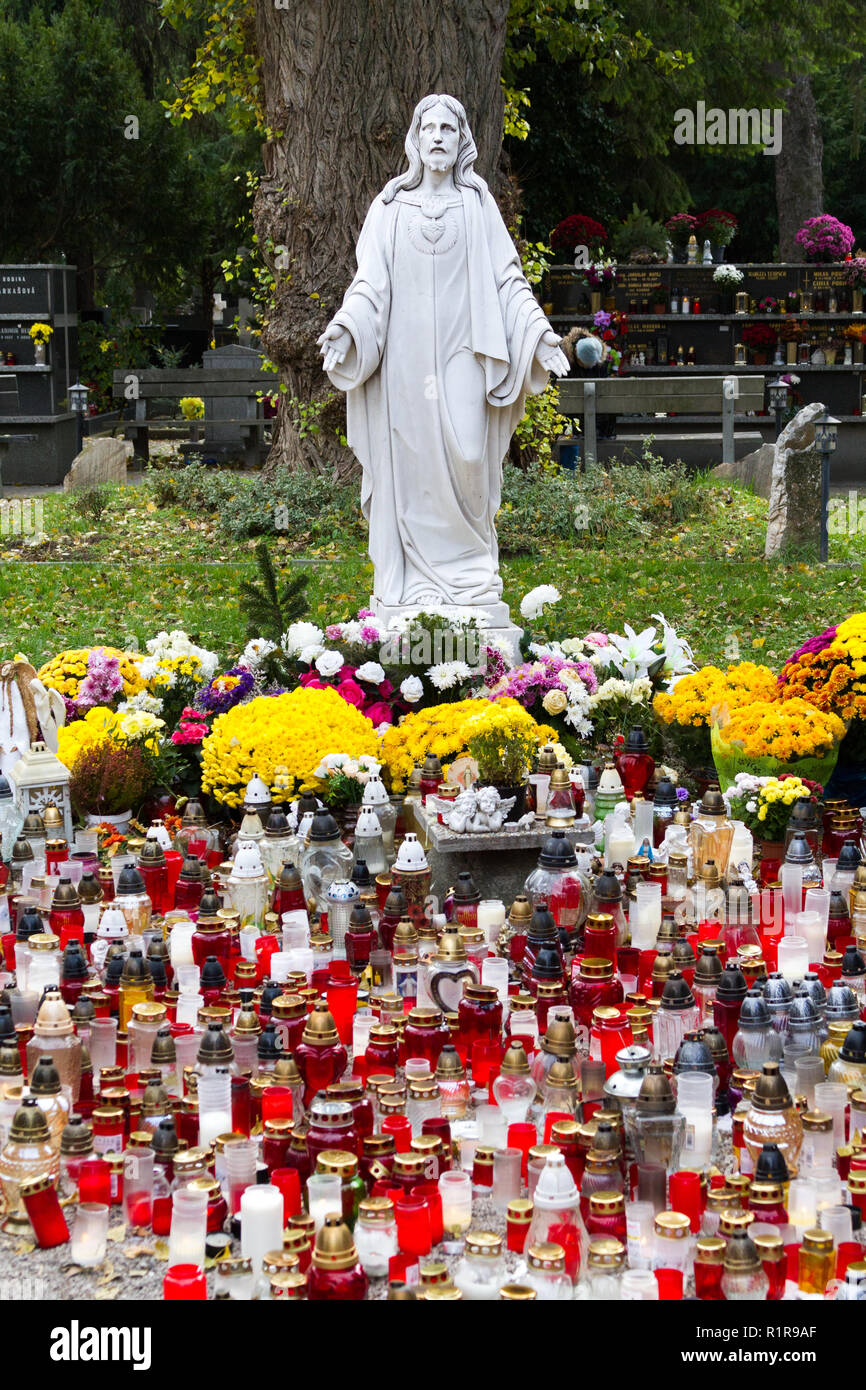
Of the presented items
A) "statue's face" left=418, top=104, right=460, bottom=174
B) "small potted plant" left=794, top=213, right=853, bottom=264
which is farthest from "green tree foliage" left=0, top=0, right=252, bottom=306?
"statue's face" left=418, top=104, right=460, bottom=174

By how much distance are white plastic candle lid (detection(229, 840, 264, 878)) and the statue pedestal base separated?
221 cm

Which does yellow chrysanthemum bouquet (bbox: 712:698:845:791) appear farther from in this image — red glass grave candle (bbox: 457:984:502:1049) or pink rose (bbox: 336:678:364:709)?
red glass grave candle (bbox: 457:984:502:1049)

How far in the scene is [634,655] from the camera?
841cm

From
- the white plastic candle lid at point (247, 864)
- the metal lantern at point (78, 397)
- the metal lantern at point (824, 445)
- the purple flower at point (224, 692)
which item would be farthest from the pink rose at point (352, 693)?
the metal lantern at point (78, 397)

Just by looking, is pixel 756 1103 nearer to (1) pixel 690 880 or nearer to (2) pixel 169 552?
(1) pixel 690 880

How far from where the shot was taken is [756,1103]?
14.2 ft

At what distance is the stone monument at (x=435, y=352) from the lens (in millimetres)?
8336

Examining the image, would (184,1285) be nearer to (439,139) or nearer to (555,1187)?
(555,1187)

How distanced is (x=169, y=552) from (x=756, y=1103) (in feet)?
32.8

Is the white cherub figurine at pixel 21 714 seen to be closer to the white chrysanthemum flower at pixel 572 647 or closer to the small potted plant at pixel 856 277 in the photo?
the white chrysanthemum flower at pixel 572 647

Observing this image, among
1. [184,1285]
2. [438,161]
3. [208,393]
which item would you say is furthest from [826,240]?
[184,1285]

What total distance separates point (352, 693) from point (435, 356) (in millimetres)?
1737

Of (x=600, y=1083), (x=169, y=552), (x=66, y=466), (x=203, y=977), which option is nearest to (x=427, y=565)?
(x=203, y=977)

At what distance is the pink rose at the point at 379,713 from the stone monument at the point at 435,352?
689mm
